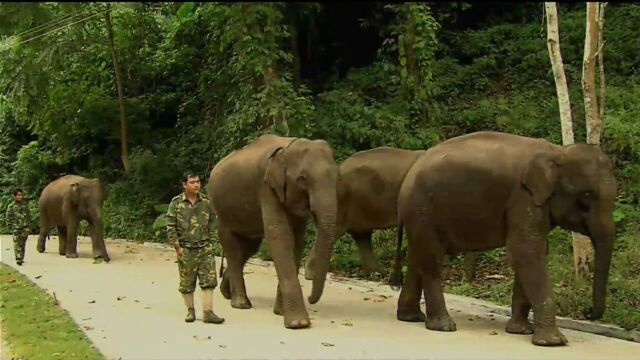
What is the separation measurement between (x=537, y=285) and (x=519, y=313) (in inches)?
27.1

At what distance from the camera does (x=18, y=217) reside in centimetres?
1461

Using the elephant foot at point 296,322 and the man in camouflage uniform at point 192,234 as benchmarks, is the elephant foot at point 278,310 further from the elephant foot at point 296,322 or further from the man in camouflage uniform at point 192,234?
the man in camouflage uniform at point 192,234

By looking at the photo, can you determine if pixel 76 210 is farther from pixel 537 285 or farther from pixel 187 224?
pixel 537 285

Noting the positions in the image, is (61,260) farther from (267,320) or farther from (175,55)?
(267,320)

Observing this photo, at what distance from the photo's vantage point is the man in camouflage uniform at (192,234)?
331 inches

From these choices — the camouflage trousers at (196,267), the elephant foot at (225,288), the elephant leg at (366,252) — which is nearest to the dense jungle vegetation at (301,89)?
the elephant leg at (366,252)

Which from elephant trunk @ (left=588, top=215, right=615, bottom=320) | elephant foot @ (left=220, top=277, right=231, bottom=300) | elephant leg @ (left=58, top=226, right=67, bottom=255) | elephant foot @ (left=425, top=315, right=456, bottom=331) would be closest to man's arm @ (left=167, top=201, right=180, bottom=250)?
elephant foot @ (left=220, top=277, right=231, bottom=300)

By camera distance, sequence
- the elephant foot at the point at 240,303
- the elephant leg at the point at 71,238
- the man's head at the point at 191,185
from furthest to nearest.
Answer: the elephant leg at the point at 71,238
the elephant foot at the point at 240,303
the man's head at the point at 191,185

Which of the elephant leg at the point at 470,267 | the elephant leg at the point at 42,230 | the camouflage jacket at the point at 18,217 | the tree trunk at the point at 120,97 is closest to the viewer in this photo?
the elephant leg at the point at 470,267

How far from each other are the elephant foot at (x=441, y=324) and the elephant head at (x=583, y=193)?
4.77 feet

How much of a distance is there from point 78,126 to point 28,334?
568 inches

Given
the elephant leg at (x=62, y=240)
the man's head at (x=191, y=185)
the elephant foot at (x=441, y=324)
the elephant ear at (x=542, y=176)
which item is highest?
the elephant ear at (x=542, y=176)

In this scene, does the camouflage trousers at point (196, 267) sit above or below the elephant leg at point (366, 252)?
above

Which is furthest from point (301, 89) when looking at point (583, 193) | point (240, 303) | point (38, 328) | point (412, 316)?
point (38, 328)
